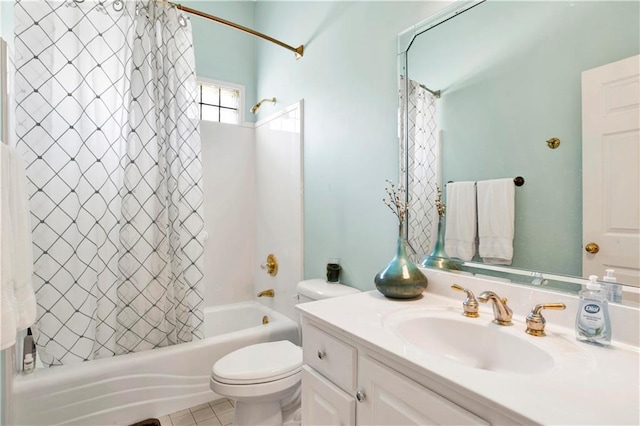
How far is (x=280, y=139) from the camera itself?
2.41 m

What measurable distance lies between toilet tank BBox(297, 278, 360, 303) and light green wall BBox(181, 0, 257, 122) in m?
1.62

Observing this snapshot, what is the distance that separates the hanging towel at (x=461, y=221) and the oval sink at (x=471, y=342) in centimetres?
28

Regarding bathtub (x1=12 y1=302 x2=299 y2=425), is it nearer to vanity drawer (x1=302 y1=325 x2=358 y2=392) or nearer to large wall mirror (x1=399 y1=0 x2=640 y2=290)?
vanity drawer (x1=302 y1=325 x2=358 y2=392)

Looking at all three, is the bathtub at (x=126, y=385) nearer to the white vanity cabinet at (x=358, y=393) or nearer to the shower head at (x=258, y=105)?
the white vanity cabinet at (x=358, y=393)

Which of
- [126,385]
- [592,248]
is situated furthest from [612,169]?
[126,385]

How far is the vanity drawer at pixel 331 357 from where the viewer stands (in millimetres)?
941

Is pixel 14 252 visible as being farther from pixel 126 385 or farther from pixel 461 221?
pixel 461 221

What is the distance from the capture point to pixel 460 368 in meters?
0.71

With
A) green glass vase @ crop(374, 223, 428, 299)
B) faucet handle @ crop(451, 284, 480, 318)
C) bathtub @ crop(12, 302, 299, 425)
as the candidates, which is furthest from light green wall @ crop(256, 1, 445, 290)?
bathtub @ crop(12, 302, 299, 425)

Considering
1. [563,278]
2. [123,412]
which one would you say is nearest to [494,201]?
[563,278]

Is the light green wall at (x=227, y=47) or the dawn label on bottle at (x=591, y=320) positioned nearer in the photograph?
the dawn label on bottle at (x=591, y=320)

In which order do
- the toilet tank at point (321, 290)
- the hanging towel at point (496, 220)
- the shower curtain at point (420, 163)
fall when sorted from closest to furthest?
the hanging towel at point (496, 220), the shower curtain at point (420, 163), the toilet tank at point (321, 290)

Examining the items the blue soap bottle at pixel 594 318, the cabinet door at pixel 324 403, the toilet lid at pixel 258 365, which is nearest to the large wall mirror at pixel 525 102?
the blue soap bottle at pixel 594 318

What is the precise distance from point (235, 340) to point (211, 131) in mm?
1591
